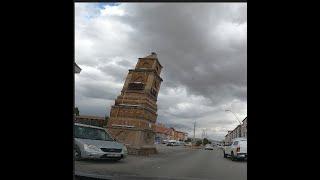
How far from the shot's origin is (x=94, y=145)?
13961 millimetres

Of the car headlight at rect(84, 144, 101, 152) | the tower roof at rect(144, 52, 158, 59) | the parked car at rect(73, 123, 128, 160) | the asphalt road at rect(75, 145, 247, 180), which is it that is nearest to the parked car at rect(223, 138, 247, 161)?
the asphalt road at rect(75, 145, 247, 180)

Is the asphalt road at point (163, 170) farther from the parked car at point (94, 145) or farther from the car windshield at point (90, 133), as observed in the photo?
the car windshield at point (90, 133)

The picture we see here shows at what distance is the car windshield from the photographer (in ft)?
47.1

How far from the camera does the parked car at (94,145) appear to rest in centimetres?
1362

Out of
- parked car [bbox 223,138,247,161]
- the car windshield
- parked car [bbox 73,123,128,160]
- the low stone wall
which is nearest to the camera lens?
parked car [bbox 73,123,128,160]

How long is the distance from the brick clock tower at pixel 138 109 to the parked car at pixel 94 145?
600 inches

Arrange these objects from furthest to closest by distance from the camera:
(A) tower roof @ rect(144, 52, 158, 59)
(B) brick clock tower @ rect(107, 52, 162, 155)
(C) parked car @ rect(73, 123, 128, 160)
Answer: (A) tower roof @ rect(144, 52, 158, 59), (B) brick clock tower @ rect(107, 52, 162, 155), (C) parked car @ rect(73, 123, 128, 160)

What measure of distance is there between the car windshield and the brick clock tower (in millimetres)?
14948

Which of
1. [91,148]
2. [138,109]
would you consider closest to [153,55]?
[138,109]

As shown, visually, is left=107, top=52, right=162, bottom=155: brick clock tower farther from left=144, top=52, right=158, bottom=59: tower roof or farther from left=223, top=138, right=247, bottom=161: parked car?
left=223, top=138, right=247, bottom=161: parked car

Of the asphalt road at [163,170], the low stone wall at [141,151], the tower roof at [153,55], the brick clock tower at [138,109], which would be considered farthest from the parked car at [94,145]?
the tower roof at [153,55]
